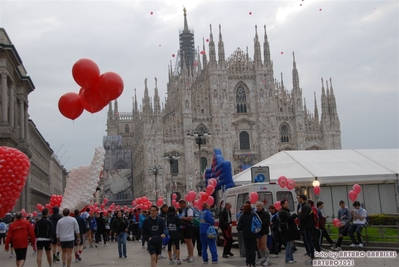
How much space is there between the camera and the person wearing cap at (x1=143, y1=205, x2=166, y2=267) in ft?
37.2

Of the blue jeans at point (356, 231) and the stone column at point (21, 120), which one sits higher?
the stone column at point (21, 120)

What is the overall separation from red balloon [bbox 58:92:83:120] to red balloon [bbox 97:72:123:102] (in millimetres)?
1303

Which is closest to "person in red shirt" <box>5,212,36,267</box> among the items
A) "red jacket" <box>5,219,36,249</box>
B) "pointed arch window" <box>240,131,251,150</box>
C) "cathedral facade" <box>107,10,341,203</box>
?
"red jacket" <box>5,219,36,249</box>

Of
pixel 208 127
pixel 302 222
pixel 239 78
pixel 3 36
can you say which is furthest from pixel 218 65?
pixel 302 222

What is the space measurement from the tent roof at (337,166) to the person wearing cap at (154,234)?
12.1 metres

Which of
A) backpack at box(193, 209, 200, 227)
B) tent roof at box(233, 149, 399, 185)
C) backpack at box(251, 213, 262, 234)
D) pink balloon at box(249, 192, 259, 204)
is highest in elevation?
tent roof at box(233, 149, 399, 185)

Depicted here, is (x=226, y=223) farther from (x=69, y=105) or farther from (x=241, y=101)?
(x=241, y=101)

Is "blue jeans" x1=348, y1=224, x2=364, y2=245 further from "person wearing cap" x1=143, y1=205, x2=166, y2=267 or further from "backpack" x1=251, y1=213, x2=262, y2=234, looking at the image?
"person wearing cap" x1=143, y1=205, x2=166, y2=267

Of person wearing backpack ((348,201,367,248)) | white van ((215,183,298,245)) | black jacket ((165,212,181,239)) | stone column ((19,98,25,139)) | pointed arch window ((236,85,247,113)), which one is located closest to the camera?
black jacket ((165,212,181,239))

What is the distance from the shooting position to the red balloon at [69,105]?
13.5 metres

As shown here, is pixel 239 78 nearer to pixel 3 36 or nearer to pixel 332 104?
pixel 332 104

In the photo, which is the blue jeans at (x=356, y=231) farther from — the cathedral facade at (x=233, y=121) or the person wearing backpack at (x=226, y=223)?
the cathedral facade at (x=233, y=121)

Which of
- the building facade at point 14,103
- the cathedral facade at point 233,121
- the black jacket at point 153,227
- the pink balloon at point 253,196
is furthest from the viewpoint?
the cathedral facade at point 233,121

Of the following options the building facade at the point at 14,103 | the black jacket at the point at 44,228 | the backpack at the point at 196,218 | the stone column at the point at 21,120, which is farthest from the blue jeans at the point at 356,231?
the stone column at the point at 21,120
